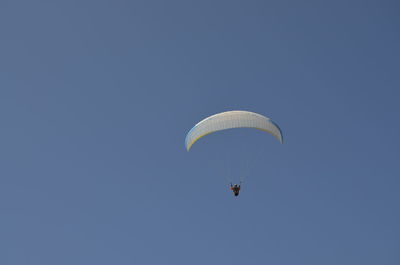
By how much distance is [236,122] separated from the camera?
74188 mm

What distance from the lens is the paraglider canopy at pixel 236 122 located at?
74125 millimetres

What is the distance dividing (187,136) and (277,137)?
8080 mm

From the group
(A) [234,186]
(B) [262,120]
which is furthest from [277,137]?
(A) [234,186]

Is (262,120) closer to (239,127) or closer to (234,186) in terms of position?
(239,127)

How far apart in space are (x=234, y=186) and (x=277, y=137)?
6.87 metres

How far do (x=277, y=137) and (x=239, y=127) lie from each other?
12.6 ft

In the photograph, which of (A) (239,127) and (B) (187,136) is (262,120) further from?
(B) (187,136)

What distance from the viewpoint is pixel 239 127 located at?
241 feet

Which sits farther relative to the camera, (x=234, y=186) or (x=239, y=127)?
(x=234, y=186)

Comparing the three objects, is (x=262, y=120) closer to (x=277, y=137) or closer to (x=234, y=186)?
(x=277, y=137)

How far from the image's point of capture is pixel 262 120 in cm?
7462

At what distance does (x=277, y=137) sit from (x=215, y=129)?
5.55 metres

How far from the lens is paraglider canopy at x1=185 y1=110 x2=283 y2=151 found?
243ft

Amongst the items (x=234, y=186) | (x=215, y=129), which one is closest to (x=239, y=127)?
(x=215, y=129)
